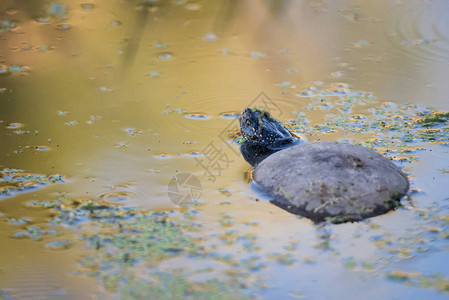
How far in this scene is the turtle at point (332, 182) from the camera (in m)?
3.95

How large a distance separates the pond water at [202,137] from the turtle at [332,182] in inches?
3.9

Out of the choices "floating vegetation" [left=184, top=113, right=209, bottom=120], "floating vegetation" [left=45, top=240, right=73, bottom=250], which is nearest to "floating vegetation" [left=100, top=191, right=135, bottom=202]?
"floating vegetation" [left=45, top=240, right=73, bottom=250]

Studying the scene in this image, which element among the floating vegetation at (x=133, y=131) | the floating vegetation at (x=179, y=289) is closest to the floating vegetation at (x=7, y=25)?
the floating vegetation at (x=133, y=131)

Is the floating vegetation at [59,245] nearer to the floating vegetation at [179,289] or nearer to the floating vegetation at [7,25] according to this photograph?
the floating vegetation at [179,289]

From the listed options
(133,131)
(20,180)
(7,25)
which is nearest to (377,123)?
(133,131)

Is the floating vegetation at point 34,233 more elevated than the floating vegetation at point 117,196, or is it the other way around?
the floating vegetation at point 117,196

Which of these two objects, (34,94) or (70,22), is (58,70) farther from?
(70,22)

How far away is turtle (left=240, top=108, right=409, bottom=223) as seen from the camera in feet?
12.9

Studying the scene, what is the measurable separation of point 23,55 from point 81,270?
4.29m

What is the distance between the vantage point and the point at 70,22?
7992mm

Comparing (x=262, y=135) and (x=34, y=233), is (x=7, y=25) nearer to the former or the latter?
(x=262, y=135)

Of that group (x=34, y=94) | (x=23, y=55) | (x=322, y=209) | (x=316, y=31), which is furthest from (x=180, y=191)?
(x=316, y=31)

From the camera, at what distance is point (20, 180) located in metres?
4.56

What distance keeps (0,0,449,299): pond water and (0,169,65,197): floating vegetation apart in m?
0.02
